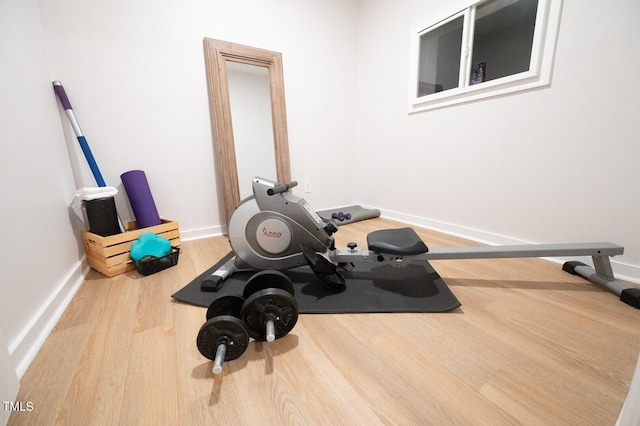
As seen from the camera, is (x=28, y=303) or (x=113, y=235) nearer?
(x=28, y=303)

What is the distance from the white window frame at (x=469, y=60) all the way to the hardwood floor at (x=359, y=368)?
137cm

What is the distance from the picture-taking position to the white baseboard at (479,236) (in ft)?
4.50

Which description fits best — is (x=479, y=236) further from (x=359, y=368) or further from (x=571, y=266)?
(x=359, y=368)

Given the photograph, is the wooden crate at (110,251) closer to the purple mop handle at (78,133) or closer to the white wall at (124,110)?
the white wall at (124,110)

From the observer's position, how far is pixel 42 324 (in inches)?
40.7

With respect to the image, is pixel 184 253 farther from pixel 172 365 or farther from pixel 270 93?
pixel 270 93

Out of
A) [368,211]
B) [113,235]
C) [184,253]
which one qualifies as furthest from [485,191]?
[113,235]

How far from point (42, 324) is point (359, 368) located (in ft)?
4.38

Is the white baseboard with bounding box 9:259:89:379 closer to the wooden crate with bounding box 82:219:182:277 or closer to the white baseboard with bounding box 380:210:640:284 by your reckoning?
the wooden crate with bounding box 82:219:182:277

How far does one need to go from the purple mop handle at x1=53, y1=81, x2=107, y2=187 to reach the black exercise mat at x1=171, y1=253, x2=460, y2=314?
1.10 metres

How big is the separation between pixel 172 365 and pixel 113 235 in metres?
1.17

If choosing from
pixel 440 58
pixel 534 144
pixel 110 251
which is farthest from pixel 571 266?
pixel 110 251

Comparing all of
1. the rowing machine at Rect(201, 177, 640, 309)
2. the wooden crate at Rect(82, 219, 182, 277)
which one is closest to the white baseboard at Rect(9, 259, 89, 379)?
the wooden crate at Rect(82, 219, 182, 277)

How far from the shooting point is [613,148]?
1368mm
